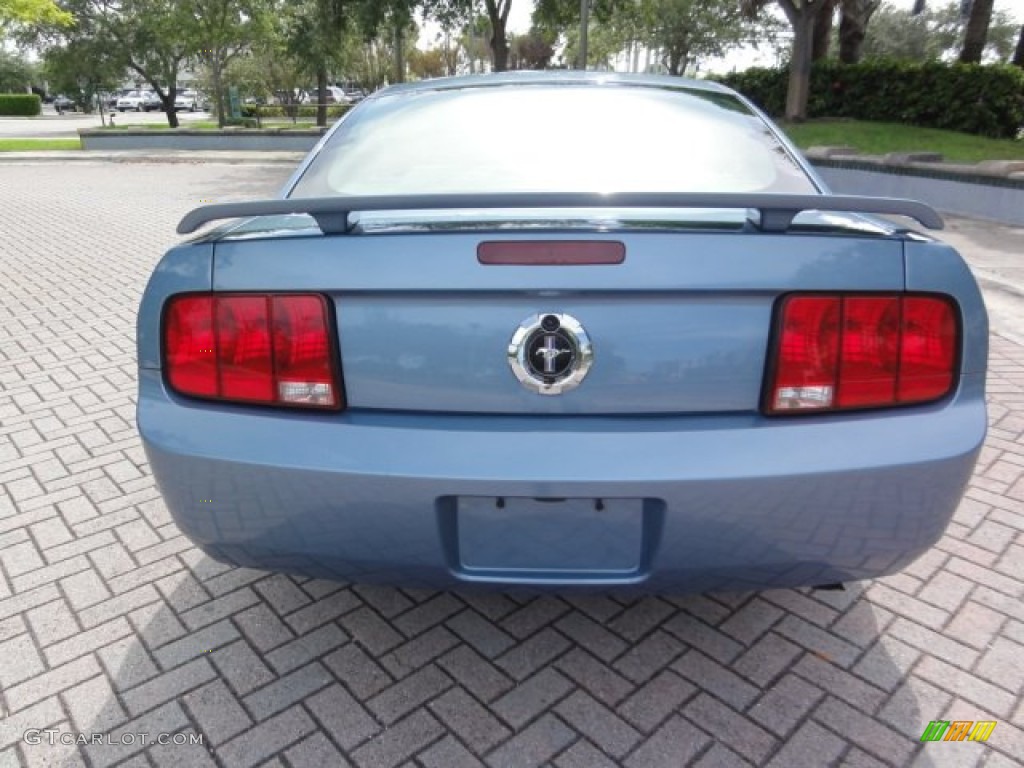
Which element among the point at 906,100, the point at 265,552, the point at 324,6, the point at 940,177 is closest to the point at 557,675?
the point at 265,552

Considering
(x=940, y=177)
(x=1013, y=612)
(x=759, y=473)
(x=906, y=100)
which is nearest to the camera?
(x=759, y=473)

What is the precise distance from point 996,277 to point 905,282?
21.0ft

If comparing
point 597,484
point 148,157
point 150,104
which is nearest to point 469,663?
point 597,484

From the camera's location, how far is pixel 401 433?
164 centimetres

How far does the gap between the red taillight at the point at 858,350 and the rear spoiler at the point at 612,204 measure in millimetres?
187

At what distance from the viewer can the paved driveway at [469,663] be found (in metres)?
1.86

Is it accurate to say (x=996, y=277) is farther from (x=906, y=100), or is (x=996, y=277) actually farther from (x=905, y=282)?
(x=906, y=100)

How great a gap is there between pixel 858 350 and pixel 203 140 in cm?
2428

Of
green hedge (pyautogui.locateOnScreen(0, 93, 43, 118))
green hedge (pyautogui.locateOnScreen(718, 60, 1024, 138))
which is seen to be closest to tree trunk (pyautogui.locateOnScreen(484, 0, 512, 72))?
green hedge (pyautogui.locateOnScreen(718, 60, 1024, 138))

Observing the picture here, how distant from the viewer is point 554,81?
9.48 feet

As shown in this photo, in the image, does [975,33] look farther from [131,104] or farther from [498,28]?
[131,104]

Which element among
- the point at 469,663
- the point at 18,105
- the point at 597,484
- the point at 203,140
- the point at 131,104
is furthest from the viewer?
the point at 131,104

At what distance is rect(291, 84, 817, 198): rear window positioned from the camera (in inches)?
87.7

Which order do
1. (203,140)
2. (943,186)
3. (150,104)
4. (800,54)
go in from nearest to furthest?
(943,186), (800,54), (203,140), (150,104)
